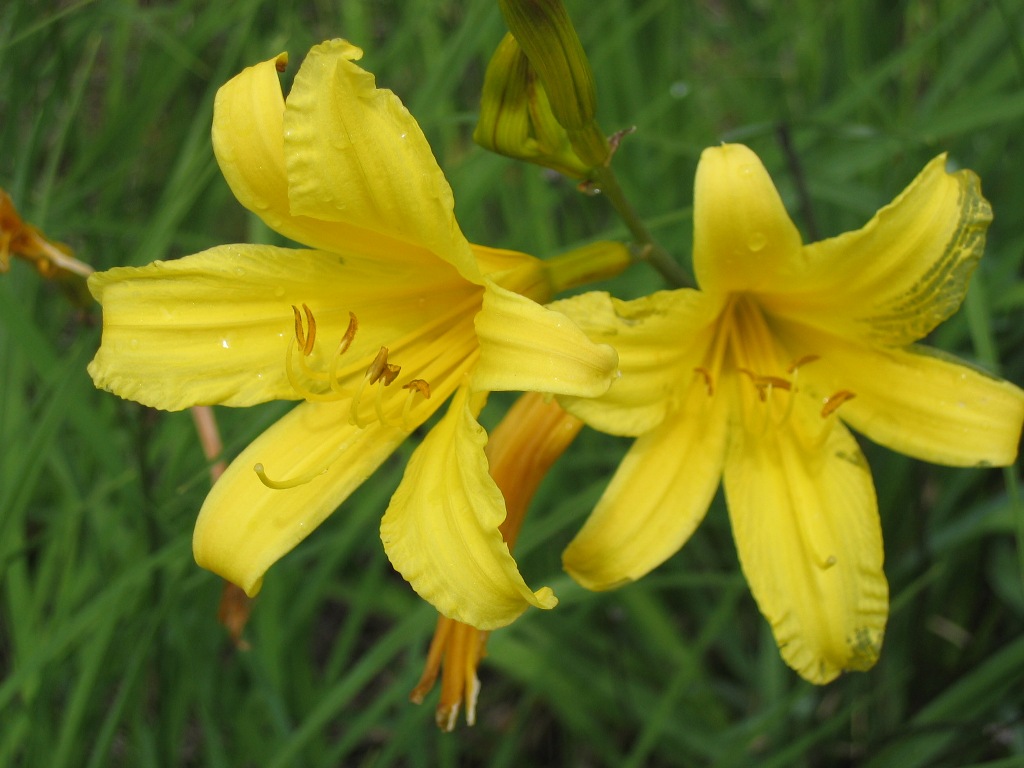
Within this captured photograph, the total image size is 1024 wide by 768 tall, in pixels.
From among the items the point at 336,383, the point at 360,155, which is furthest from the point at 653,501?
the point at 360,155

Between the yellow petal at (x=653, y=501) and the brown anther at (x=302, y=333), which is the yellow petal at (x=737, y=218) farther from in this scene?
the brown anther at (x=302, y=333)

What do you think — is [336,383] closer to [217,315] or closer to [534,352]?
[217,315]

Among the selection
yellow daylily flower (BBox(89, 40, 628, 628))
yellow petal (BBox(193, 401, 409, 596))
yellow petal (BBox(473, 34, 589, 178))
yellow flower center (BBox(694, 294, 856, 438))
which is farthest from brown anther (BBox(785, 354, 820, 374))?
yellow petal (BBox(193, 401, 409, 596))

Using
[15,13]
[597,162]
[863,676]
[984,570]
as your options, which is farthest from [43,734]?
[984,570]

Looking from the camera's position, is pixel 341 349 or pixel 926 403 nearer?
pixel 341 349

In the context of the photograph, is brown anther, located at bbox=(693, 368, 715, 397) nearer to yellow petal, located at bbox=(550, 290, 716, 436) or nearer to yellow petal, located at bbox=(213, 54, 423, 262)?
yellow petal, located at bbox=(550, 290, 716, 436)

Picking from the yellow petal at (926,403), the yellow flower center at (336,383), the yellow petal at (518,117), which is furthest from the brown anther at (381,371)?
the yellow petal at (926,403)

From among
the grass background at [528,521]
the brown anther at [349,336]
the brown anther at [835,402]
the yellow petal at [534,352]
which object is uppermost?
the yellow petal at [534,352]
